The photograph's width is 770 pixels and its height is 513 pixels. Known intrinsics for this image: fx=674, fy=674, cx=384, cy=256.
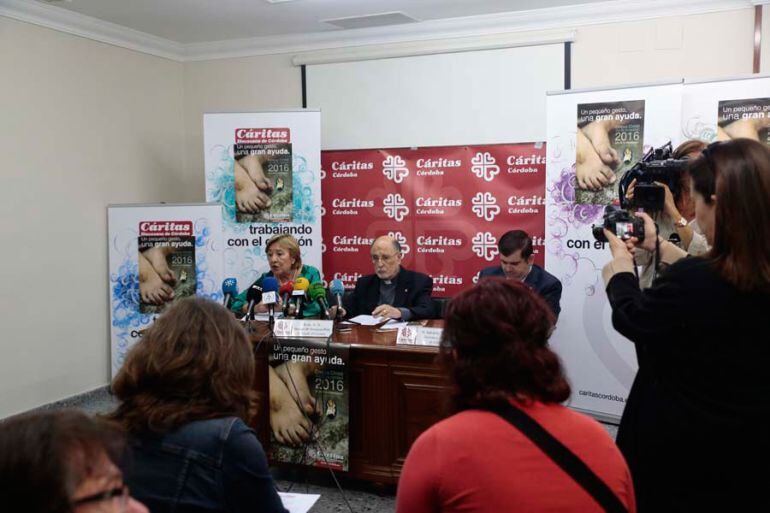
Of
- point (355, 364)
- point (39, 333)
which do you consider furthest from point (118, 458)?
point (39, 333)

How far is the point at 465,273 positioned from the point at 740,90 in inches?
87.0

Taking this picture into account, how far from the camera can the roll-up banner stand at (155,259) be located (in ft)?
16.6

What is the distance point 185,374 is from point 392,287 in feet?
9.45

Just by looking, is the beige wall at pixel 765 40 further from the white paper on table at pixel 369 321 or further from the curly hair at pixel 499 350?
the curly hair at pixel 499 350

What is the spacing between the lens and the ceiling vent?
4957mm

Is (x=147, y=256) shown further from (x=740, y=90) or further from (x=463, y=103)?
(x=740, y=90)

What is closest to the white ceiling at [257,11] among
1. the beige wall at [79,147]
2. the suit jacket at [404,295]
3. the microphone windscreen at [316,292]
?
the beige wall at [79,147]

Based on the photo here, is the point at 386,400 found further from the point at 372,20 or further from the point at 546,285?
the point at 372,20

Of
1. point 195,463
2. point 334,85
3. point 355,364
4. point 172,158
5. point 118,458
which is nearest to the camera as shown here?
point 118,458

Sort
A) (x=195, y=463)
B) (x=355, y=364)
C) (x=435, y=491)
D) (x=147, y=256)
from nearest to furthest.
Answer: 1. (x=435, y=491)
2. (x=195, y=463)
3. (x=355, y=364)
4. (x=147, y=256)

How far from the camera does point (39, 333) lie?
465 cm

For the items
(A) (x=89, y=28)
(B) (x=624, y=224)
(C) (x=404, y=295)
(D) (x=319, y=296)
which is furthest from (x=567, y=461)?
(A) (x=89, y=28)

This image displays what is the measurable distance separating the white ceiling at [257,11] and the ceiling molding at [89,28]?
6 centimetres

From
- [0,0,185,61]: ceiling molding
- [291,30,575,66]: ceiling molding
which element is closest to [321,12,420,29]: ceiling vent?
[291,30,575,66]: ceiling molding
